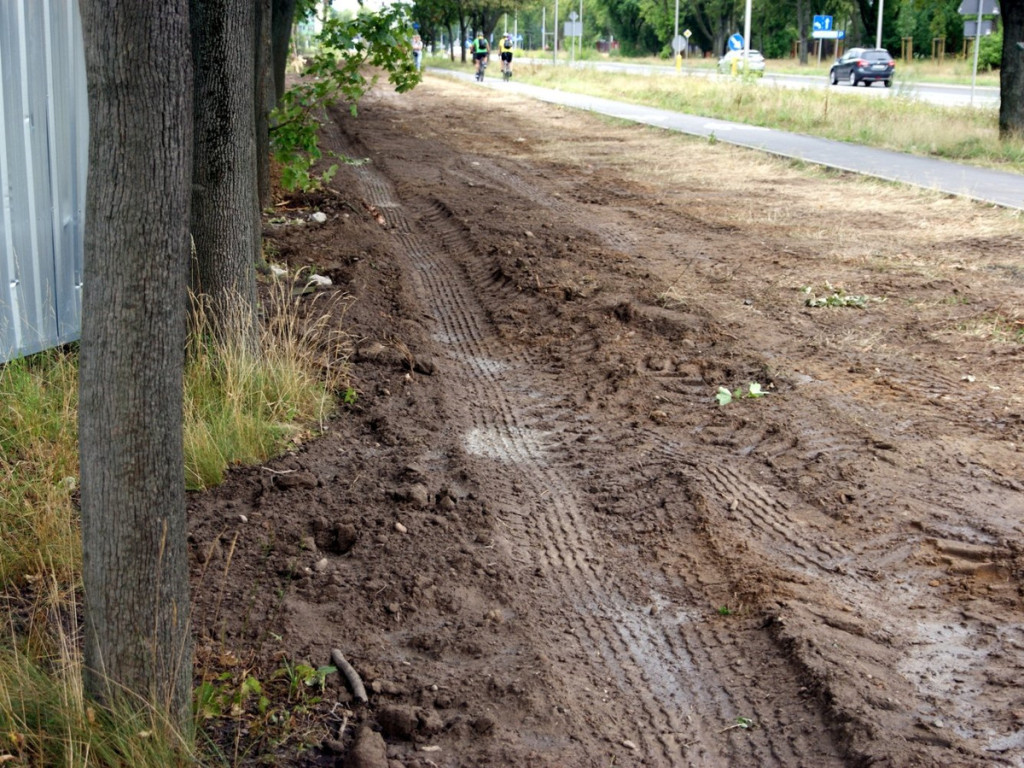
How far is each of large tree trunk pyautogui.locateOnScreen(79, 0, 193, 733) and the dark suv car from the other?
162 feet

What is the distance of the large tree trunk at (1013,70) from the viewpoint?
19.8m

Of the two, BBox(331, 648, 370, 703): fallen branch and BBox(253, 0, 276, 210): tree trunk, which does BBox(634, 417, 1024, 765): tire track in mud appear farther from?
BBox(253, 0, 276, 210): tree trunk

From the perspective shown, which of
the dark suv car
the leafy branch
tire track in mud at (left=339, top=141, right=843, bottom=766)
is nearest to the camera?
tire track in mud at (left=339, top=141, right=843, bottom=766)

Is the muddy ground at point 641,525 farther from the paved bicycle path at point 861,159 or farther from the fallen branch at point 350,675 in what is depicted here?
the paved bicycle path at point 861,159

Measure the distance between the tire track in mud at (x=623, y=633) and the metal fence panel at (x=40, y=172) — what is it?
2713 mm

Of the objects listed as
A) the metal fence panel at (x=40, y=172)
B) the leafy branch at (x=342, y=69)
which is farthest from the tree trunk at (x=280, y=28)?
the metal fence panel at (x=40, y=172)

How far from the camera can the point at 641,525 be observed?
213 inches

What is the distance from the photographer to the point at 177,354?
323 cm

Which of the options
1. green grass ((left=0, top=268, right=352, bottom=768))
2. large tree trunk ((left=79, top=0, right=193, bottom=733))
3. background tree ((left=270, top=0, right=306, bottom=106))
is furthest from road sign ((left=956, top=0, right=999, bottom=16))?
large tree trunk ((left=79, top=0, right=193, bottom=733))

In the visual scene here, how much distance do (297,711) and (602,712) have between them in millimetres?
1059

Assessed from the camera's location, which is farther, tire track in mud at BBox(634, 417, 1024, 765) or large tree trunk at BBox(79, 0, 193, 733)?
tire track in mud at BBox(634, 417, 1024, 765)

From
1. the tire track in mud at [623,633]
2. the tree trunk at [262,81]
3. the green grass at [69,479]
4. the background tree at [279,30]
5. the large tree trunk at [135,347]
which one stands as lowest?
the tire track in mud at [623,633]

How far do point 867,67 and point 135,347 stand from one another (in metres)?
50.3

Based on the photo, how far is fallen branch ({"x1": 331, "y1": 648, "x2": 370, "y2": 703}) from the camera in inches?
150
